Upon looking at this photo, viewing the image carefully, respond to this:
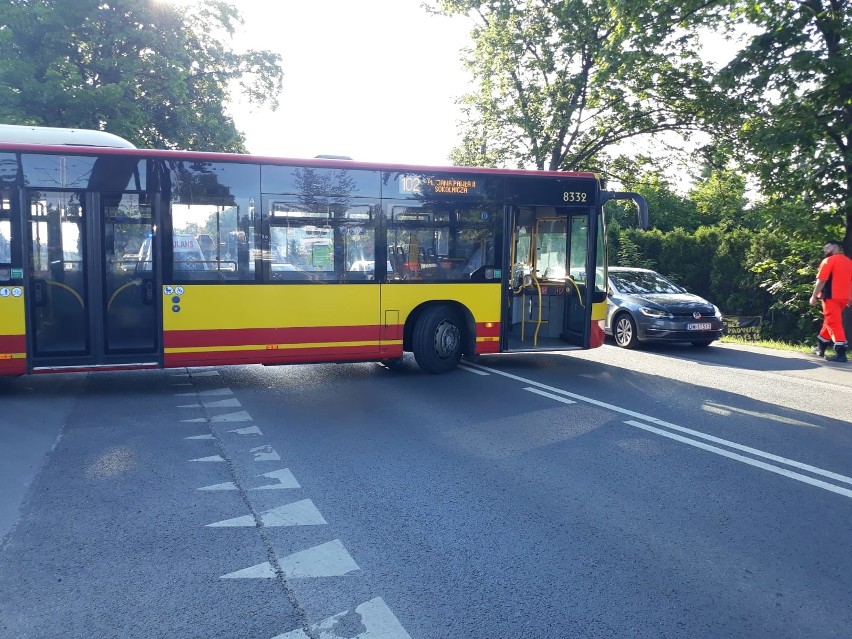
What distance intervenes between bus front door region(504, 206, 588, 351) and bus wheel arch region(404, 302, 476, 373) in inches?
29.7

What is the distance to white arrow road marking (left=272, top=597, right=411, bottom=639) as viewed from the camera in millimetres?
3520

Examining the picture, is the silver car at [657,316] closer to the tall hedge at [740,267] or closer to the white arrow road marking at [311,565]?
the tall hedge at [740,267]

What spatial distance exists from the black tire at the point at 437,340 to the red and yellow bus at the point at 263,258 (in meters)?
0.02

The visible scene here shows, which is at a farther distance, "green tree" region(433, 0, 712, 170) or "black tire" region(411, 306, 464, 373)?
"green tree" region(433, 0, 712, 170)

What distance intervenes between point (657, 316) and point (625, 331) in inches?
34.3

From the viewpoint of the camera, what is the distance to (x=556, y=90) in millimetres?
22000

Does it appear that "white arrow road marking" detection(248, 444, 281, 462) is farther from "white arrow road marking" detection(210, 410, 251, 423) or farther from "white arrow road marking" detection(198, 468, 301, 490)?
"white arrow road marking" detection(210, 410, 251, 423)

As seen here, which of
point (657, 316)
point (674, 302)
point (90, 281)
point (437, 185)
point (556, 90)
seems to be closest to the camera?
point (90, 281)

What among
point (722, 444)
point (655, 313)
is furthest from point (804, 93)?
point (722, 444)

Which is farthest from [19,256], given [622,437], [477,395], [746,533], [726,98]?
[726,98]

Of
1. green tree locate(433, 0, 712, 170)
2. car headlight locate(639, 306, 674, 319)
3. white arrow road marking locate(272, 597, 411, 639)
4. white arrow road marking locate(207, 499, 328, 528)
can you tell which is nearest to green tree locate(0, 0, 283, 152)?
green tree locate(433, 0, 712, 170)

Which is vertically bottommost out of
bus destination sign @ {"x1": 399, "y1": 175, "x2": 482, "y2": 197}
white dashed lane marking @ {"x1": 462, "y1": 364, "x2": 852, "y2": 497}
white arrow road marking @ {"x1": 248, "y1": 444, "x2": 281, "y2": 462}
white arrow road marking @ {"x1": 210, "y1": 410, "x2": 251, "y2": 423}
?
white dashed lane marking @ {"x1": 462, "y1": 364, "x2": 852, "y2": 497}

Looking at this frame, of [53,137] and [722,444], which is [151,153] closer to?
[53,137]

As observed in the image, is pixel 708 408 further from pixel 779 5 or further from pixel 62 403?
pixel 779 5
